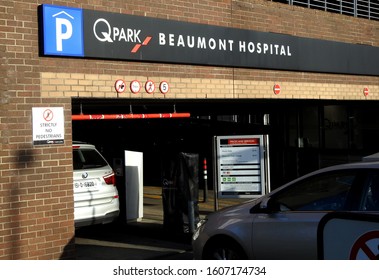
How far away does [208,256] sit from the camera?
6.58m

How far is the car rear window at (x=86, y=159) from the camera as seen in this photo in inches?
367

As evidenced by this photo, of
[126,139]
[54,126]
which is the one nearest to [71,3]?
[54,126]

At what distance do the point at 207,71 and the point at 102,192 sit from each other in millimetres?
2729

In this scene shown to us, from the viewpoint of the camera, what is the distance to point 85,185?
9008 mm

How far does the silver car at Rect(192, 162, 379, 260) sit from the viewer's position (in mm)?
5465

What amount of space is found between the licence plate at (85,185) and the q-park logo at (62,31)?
218cm

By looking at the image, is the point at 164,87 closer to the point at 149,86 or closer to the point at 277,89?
the point at 149,86

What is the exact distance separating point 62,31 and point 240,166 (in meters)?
3.98

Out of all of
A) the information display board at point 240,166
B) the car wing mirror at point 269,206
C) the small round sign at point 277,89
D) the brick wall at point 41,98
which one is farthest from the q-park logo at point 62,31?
the small round sign at point 277,89

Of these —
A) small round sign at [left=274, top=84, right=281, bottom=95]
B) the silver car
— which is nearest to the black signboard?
small round sign at [left=274, top=84, right=281, bottom=95]

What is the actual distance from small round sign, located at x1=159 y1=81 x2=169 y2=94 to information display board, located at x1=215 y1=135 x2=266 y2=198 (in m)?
1.59

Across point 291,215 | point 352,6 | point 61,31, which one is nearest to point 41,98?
point 61,31

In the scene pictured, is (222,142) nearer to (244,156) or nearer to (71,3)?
(244,156)

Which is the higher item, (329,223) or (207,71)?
(207,71)
